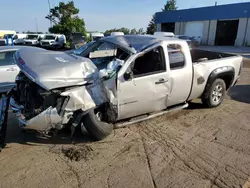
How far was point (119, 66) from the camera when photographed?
385 centimetres

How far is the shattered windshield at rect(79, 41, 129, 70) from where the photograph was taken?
4715mm

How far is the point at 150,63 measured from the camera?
14.9 feet

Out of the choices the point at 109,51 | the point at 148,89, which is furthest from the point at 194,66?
the point at 109,51

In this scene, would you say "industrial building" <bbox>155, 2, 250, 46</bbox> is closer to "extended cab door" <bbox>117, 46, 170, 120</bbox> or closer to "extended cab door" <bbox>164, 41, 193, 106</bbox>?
"extended cab door" <bbox>164, 41, 193, 106</bbox>

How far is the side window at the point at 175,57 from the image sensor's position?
14.7 ft

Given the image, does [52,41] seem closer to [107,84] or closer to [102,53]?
[102,53]

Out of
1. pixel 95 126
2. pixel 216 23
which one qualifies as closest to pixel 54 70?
pixel 95 126

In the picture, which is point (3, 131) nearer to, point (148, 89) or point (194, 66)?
point (148, 89)

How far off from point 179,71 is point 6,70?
476cm

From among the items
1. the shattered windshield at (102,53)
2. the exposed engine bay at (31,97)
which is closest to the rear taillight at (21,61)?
→ the exposed engine bay at (31,97)

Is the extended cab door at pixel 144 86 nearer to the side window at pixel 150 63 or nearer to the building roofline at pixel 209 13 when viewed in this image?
the side window at pixel 150 63

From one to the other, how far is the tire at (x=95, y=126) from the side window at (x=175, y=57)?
180 cm

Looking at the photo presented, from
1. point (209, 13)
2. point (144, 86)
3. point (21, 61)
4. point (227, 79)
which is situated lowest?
point (227, 79)

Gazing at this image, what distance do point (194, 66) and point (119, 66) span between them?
6.32 feet
